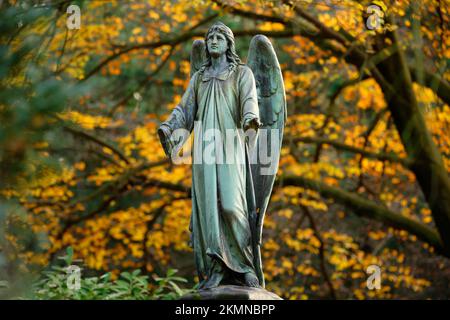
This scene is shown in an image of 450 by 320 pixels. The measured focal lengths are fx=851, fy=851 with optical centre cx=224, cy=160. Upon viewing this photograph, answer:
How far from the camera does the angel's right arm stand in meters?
6.88

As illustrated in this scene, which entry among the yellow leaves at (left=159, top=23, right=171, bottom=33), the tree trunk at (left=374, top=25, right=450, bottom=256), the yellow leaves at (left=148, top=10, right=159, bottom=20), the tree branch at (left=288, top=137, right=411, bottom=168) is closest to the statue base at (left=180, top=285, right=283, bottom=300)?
the tree trunk at (left=374, top=25, right=450, bottom=256)

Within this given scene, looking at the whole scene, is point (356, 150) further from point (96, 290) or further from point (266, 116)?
point (266, 116)

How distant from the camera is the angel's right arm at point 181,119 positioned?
6879mm

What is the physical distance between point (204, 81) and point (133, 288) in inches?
121

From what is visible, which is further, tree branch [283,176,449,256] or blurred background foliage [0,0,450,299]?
tree branch [283,176,449,256]

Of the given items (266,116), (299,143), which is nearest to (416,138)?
(299,143)

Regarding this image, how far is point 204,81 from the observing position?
7.16 meters

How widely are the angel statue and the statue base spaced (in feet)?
0.52

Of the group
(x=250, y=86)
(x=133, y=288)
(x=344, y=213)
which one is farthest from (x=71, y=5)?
(x=344, y=213)

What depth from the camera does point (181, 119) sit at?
7.03m

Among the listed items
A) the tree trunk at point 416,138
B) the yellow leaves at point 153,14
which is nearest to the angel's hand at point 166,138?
the tree trunk at point 416,138

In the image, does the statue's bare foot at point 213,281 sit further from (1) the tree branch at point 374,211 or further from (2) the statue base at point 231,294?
(1) the tree branch at point 374,211

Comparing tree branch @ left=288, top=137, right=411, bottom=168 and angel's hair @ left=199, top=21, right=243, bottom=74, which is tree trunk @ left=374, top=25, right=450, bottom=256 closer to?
tree branch @ left=288, top=137, right=411, bottom=168
